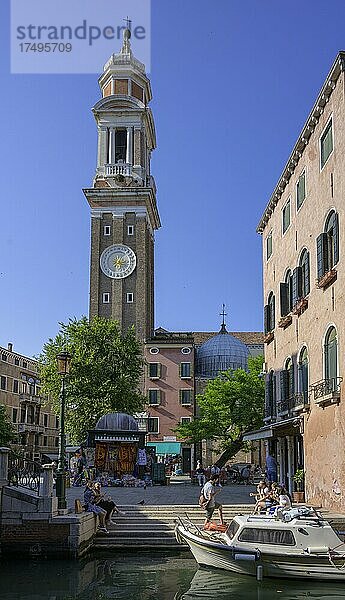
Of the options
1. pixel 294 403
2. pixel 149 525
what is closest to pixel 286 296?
pixel 294 403

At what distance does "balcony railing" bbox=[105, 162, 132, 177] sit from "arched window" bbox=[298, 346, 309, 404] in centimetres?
3762

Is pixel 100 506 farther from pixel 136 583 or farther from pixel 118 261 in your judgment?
pixel 118 261

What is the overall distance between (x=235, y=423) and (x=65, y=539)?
25.8m

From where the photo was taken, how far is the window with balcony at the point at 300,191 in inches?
1035

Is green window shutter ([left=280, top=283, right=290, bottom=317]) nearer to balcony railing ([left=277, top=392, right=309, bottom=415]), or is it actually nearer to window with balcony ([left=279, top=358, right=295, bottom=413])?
window with balcony ([left=279, top=358, right=295, bottom=413])

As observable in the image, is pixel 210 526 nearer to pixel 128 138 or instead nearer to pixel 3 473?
pixel 3 473

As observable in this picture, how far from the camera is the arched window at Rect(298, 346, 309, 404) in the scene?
24.9 meters

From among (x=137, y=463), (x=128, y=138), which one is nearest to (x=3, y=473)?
(x=137, y=463)

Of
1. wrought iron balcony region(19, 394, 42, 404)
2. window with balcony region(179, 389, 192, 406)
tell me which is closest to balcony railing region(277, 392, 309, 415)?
window with balcony region(179, 389, 192, 406)

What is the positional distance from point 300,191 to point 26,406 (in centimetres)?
5225

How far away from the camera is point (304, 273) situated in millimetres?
25812

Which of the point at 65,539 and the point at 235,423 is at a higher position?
the point at 235,423

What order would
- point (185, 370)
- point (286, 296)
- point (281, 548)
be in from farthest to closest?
1. point (185, 370)
2. point (286, 296)
3. point (281, 548)

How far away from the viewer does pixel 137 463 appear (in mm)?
35594
